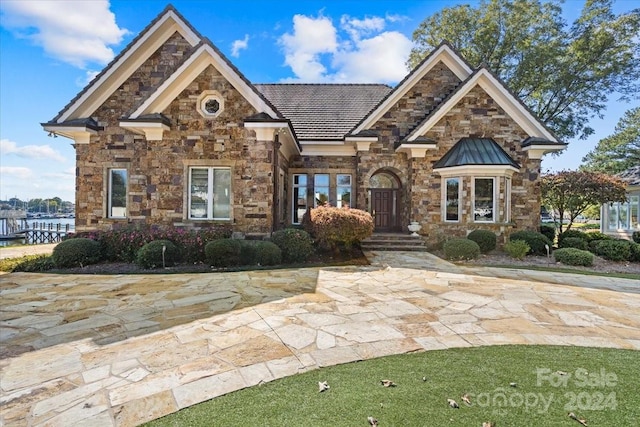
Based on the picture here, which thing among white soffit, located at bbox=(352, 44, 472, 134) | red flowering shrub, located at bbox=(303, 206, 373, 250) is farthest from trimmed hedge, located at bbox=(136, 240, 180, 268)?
white soffit, located at bbox=(352, 44, 472, 134)

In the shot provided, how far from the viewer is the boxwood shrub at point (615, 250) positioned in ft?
37.1

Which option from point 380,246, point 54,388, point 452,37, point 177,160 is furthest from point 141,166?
point 452,37

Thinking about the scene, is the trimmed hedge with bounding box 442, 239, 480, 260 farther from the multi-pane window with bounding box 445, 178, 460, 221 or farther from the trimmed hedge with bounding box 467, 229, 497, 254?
the multi-pane window with bounding box 445, 178, 460, 221

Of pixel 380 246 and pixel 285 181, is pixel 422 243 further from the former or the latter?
pixel 285 181

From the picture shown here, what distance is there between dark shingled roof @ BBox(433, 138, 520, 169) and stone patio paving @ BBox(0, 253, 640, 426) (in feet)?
19.2

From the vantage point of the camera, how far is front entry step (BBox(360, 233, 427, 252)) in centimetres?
1270

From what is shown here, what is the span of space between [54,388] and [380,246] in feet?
35.6

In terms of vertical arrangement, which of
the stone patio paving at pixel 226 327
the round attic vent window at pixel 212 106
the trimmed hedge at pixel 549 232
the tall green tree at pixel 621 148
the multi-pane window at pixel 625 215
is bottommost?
the stone patio paving at pixel 226 327

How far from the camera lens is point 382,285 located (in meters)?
7.12

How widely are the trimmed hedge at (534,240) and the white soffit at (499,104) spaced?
412 centimetres

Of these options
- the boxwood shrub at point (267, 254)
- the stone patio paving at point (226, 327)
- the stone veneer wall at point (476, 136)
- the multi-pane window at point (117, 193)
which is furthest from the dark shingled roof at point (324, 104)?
the stone patio paving at point (226, 327)

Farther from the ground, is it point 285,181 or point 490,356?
point 285,181

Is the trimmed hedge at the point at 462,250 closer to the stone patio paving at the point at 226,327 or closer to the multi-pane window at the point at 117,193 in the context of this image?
the stone patio paving at the point at 226,327

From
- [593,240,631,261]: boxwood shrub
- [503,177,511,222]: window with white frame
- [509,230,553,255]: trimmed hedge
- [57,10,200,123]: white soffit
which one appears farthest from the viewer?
[503,177,511,222]: window with white frame
